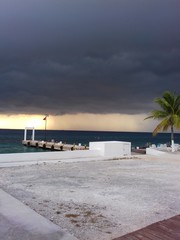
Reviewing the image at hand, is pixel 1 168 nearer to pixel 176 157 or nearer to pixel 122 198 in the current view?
pixel 122 198

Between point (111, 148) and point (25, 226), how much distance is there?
14.1 m

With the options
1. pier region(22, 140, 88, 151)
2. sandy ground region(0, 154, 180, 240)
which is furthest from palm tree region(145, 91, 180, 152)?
pier region(22, 140, 88, 151)

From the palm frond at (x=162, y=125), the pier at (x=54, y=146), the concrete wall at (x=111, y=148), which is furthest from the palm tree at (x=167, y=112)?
the pier at (x=54, y=146)

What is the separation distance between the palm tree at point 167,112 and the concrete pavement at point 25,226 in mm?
18773

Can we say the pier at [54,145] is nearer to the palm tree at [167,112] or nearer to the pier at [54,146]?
the pier at [54,146]

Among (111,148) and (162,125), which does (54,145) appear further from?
(111,148)

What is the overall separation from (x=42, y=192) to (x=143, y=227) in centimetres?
357

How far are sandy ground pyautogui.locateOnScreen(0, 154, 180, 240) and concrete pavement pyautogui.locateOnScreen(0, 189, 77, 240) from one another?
0.26m

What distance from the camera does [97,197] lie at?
7.59 metres

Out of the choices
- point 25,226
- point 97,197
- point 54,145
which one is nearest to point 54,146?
point 54,145

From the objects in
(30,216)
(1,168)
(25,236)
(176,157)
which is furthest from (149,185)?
A: (176,157)

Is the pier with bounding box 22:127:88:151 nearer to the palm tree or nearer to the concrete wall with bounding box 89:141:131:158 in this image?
the palm tree

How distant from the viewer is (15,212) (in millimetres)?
5918

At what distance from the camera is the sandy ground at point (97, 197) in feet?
18.0
